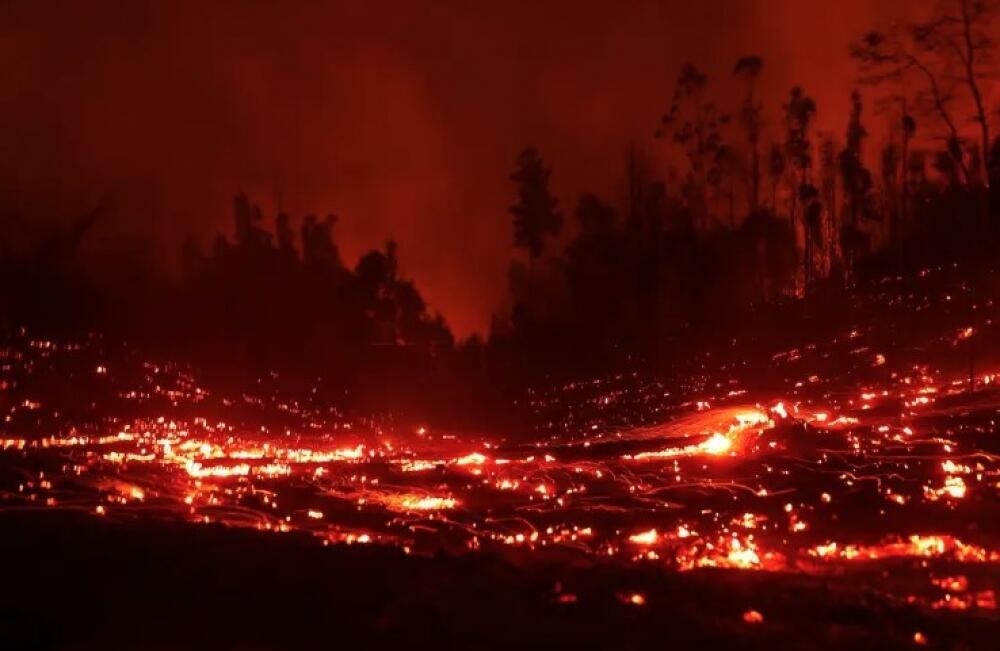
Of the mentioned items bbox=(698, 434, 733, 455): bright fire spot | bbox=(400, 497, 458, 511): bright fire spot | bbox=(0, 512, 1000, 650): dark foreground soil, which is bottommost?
bbox=(0, 512, 1000, 650): dark foreground soil

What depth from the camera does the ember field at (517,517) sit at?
877 cm

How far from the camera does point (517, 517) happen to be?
47.9 ft

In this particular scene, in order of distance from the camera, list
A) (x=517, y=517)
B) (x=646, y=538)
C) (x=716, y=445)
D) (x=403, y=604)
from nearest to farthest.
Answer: (x=403, y=604), (x=646, y=538), (x=517, y=517), (x=716, y=445)

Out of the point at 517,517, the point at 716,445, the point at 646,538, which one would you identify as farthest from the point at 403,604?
the point at 716,445

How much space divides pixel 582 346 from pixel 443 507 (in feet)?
130

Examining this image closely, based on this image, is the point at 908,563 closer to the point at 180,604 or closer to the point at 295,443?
the point at 180,604

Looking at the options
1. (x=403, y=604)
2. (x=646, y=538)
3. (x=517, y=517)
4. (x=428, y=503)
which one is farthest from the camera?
(x=428, y=503)

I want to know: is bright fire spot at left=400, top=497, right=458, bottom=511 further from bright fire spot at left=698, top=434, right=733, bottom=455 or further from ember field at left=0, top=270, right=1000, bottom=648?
bright fire spot at left=698, top=434, right=733, bottom=455

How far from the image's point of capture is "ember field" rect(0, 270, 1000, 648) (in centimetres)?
877

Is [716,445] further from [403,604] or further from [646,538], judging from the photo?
[403,604]

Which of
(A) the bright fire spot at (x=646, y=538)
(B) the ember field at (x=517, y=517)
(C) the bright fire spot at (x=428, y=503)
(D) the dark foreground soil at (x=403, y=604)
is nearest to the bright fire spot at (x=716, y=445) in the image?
(B) the ember field at (x=517, y=517)

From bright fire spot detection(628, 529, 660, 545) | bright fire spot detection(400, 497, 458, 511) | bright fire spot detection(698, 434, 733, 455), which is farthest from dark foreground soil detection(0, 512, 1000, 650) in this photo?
bright fire spot detection(698, 434, 733, 455)

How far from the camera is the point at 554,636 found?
8.26 meters

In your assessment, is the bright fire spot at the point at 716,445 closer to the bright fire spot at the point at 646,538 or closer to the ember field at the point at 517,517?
the ember field at the point at 517,517
